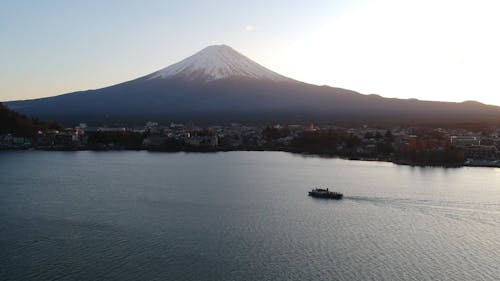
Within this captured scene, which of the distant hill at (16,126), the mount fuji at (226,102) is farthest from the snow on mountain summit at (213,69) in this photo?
the distant hill at (16,126)

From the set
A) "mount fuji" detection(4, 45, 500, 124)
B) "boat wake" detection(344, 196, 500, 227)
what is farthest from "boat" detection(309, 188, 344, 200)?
"mount fuji" detection(4, 45, 500, 124)

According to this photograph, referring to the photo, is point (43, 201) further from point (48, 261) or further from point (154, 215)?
point (48, 261)

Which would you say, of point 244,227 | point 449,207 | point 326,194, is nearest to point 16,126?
point 326,194

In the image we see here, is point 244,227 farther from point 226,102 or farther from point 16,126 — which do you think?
point 226,102

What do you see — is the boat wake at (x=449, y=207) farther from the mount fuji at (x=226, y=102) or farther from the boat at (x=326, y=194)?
the mount fuji at (x=226, y=102)

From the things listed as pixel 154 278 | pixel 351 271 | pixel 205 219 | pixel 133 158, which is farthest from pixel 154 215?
pixel 133 158

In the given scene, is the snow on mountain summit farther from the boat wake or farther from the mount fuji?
the boat wake

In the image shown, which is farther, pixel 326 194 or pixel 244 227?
pixel 326 194
